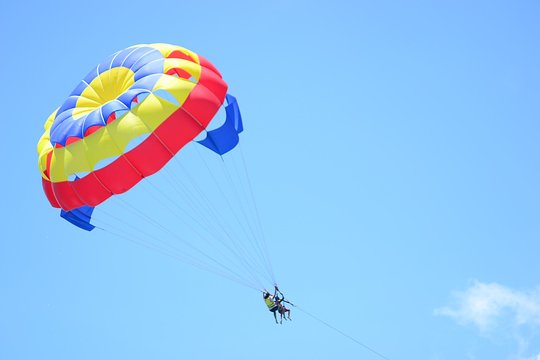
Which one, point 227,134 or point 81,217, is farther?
point 227,134

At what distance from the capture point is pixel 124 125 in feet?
91.7

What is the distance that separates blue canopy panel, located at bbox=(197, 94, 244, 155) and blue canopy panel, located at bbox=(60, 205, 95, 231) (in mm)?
3647

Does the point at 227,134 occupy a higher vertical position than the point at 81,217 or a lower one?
higher

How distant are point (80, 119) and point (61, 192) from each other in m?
2.12

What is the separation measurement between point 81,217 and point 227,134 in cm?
460

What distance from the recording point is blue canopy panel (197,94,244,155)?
97.7 feet

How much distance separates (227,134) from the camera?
29.9 metres

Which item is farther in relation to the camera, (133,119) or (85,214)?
(85,214)

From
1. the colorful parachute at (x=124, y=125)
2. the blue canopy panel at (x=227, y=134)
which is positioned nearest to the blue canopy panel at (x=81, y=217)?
the colorful parachute at (x=124, y=125)

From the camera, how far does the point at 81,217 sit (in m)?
29.8

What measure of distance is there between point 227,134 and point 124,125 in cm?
324

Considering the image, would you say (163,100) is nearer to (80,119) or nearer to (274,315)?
(80,119)

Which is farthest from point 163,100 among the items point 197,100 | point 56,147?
point 56,147

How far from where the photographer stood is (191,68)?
29.2m
